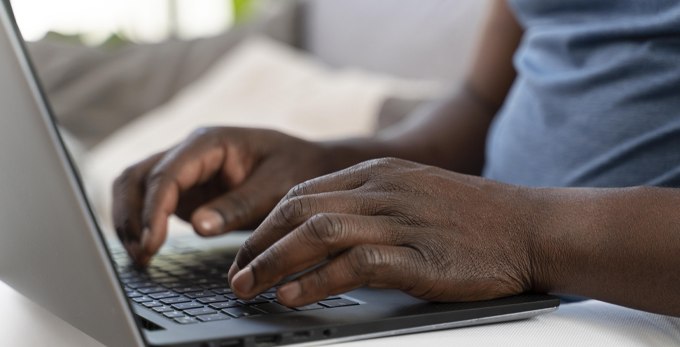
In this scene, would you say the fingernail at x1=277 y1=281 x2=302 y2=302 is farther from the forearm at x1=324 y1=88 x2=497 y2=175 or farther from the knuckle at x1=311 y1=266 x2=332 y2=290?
the forearm at x1=324 y1=88 x2=497 y2=175

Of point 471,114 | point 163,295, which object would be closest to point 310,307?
point 163,295

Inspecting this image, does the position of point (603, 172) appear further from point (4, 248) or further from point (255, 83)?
point (255, 83)

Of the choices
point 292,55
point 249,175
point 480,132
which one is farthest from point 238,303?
point 292,55

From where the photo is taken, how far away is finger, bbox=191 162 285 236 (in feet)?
1.71

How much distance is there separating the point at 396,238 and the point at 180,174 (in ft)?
0.97

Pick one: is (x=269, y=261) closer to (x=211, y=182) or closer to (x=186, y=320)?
(x=186, y=320)

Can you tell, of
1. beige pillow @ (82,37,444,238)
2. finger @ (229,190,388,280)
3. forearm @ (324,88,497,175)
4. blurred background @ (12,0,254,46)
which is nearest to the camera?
finger @ (229,190,388,280)

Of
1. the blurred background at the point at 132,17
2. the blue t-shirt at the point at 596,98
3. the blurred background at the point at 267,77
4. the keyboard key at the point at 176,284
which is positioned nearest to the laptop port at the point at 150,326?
the keyboard key at the point at 176,284

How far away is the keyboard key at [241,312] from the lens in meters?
0.38

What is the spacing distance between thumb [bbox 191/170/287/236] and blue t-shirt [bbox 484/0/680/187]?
0.33 meters

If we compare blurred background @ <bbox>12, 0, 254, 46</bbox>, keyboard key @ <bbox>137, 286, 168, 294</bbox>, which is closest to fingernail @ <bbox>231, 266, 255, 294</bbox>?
keyboard key @ <bbox>137, 286, 168, 294</bbox>

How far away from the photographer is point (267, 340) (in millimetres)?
327

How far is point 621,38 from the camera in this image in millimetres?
636

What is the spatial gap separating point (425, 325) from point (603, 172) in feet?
1.14
